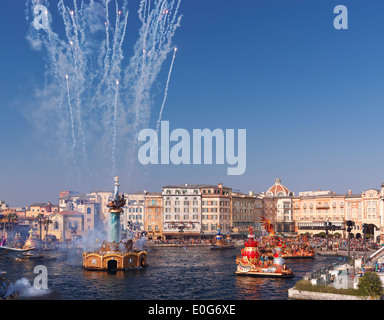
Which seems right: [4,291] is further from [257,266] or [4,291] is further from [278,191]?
[278,191]

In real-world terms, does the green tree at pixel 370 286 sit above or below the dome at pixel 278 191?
below

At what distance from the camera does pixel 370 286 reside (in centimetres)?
3350

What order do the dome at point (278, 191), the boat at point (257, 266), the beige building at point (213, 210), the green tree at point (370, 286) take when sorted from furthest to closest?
1. the dome at point (278, 191)
2. the beige building at point (213, 210)
3. the boat at point (257, 266)
4. the green tree at point (370, 286)

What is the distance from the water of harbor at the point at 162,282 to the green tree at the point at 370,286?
8505 mm

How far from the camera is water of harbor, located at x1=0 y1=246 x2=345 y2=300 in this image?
43013mm

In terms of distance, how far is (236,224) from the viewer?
133m

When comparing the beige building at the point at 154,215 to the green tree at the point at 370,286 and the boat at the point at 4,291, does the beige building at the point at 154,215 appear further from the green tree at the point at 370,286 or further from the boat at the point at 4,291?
the boat at the point at 4,291

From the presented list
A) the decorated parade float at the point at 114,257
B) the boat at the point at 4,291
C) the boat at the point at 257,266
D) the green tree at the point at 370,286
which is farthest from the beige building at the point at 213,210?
the boat at the point at 4,291

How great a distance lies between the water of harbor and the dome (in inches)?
3127

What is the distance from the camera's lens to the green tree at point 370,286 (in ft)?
110

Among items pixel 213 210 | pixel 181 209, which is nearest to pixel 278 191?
pixel 213 210
